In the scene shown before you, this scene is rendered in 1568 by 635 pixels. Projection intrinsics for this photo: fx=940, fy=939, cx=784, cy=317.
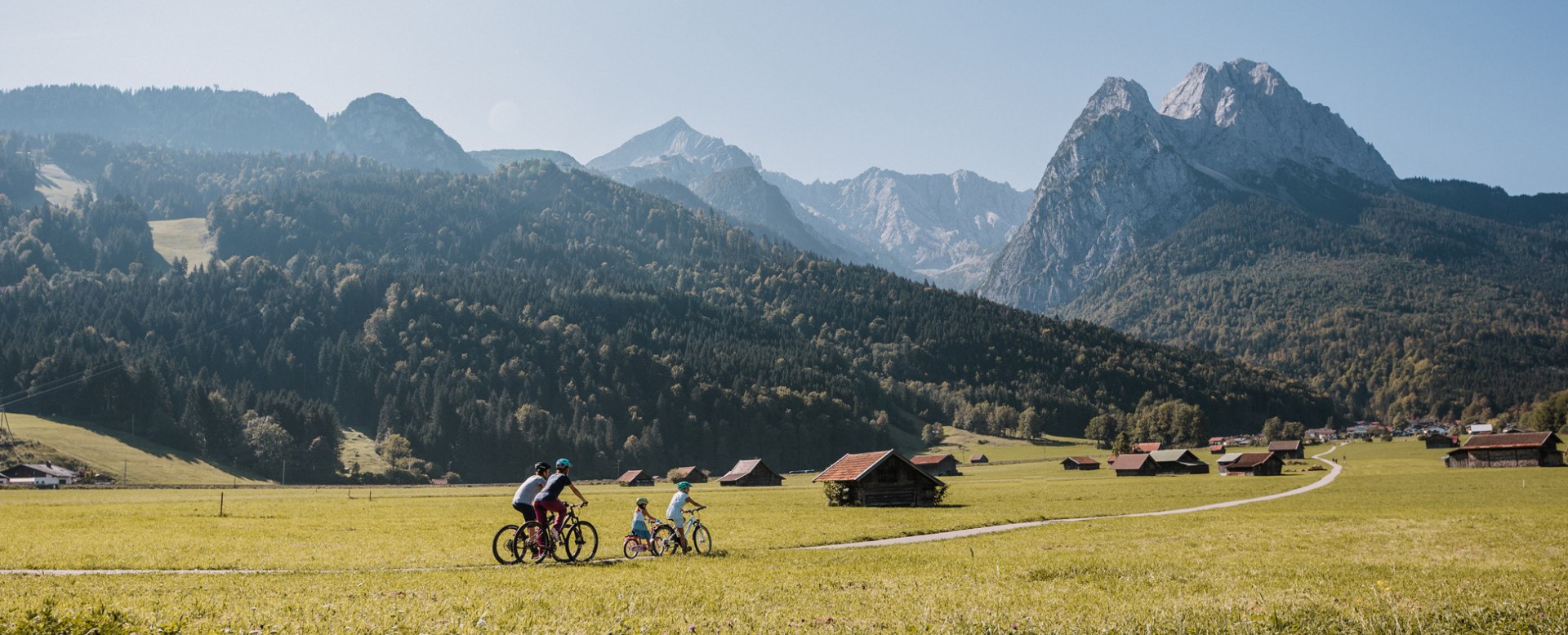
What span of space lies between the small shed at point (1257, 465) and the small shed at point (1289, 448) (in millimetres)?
28703

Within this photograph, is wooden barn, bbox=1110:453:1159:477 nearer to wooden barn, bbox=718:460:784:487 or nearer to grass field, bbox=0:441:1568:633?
wooden barn, bbox=718:460:784:487

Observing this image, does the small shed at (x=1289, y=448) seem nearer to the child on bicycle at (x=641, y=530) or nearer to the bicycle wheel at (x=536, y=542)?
the child on bicycle at (x=641, y=530)

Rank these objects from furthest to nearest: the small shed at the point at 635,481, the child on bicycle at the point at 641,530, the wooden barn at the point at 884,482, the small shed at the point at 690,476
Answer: the small shed at the point at 690,476, the small shed at the point at 635,481, the wooden barn at the point at 884,482, the child on bicycle at the point at 641,530

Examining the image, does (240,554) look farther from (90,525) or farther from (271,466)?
(271,466)

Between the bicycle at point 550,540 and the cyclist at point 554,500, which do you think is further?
the bicycle at point 550,540

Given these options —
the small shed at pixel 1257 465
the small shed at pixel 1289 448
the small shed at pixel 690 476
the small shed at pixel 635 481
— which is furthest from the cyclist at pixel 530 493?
the small shed at pixel 1289 448

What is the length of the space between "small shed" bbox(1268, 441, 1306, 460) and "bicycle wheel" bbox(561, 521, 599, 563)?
509 ft

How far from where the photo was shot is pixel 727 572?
2403 cm

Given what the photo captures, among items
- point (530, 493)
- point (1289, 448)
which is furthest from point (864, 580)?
point (1289, 448)

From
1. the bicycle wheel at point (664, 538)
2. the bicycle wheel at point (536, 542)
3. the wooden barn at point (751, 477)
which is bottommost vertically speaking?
the wooden barn at point (751, 477)

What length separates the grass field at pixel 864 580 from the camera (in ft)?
52.0

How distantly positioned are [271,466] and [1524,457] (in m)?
188

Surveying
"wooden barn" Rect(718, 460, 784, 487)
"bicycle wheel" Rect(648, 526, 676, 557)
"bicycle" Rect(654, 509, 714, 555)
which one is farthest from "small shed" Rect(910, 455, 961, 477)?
"bicycle wheel" Rect(648, 526, 676, 557)

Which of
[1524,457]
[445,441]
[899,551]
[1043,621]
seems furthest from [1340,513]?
[445,441]
